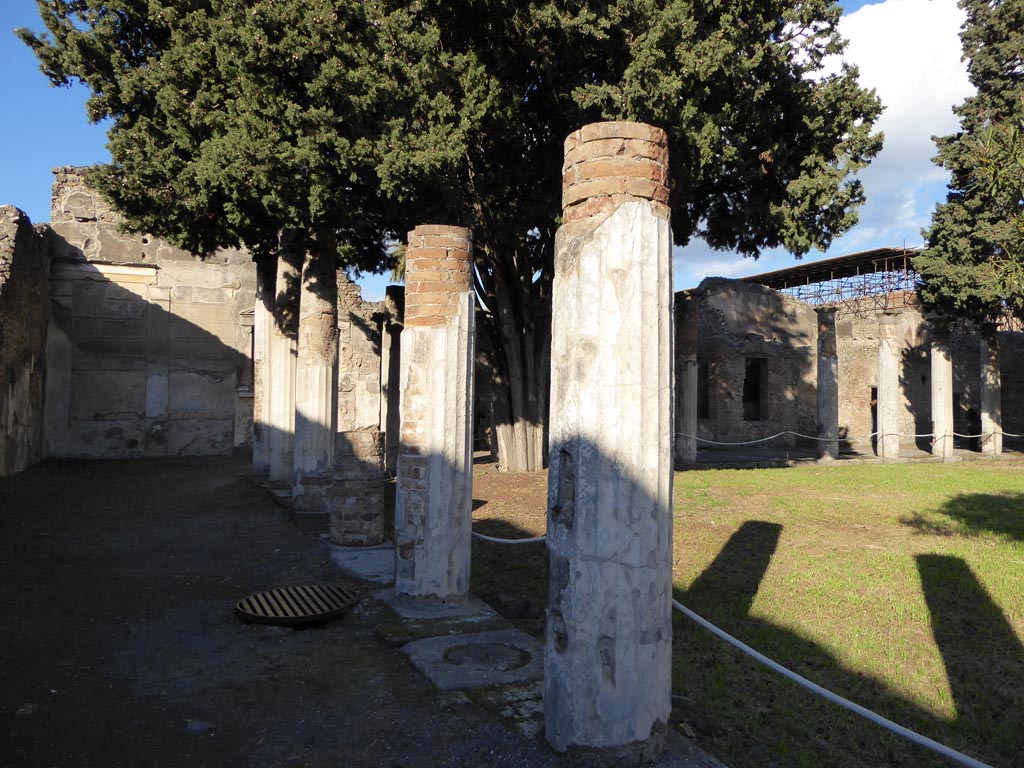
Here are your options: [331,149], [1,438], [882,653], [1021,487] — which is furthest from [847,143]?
[1,438]

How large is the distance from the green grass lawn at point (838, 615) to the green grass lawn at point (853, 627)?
0.01m

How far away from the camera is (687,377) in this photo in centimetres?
1659

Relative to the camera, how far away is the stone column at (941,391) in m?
18.1

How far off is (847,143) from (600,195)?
953 centimetres

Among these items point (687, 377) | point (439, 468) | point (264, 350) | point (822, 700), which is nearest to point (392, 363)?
point (264, 350)

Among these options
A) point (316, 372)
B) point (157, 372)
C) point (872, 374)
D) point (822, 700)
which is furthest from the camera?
point (872, 374)

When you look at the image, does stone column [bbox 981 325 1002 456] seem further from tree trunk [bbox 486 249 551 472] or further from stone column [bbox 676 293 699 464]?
tree trunk [bbox 486 249 551 472]

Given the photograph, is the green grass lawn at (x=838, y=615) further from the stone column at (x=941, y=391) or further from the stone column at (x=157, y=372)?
the stone column at (x=157, y=372)

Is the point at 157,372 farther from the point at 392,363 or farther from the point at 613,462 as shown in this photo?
the point at 613,462

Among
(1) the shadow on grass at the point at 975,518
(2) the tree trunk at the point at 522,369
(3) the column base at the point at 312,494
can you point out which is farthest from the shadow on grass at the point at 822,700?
(2) the tree trunk at the point at 522,369

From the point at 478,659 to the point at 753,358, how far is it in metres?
19.9

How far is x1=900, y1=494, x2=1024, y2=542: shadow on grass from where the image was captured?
26.8 ft

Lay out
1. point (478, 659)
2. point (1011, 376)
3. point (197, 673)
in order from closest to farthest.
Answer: point (197, 673) < point (478, 659) < point (1011, 376)

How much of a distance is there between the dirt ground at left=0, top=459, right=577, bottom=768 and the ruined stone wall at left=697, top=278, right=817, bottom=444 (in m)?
16.1
